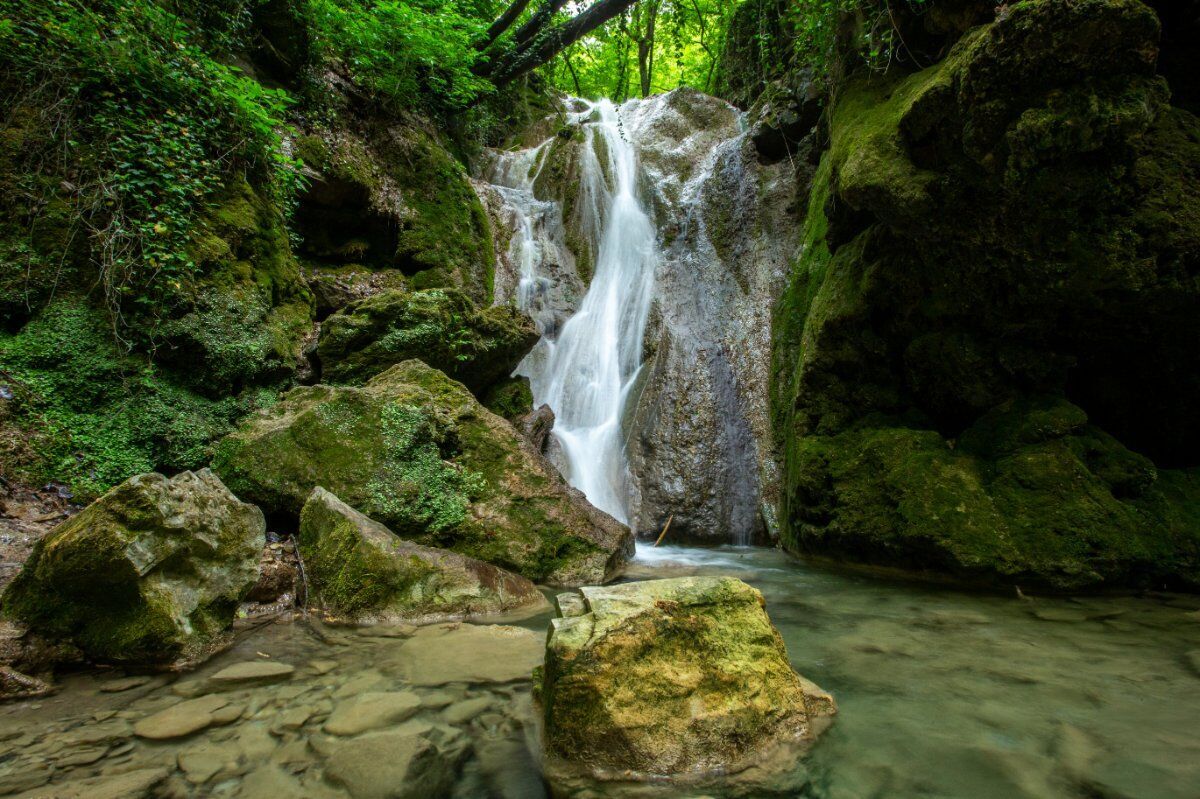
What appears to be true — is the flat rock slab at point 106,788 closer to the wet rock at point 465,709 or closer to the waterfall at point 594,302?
the wet rock at point 465,709

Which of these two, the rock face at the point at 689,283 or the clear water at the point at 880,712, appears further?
the rock face at the point at 689,283

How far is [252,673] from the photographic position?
2.78 metres

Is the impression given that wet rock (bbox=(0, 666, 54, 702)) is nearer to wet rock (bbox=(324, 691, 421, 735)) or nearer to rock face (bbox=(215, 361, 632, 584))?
wet rock (bbox=(324, 691, 421, 735))

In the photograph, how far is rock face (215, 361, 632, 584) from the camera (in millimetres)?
4551

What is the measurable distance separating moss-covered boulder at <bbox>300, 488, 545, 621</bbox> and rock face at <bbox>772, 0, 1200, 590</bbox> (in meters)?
3.36

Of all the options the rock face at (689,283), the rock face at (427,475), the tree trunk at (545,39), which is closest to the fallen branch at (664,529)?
the rock face at (689,283)

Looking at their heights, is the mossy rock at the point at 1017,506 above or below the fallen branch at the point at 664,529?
above

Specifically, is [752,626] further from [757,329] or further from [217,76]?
[217,76]

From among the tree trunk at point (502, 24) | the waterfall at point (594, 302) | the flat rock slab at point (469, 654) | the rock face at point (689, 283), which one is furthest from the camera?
the tree trunk at point (502, 24)

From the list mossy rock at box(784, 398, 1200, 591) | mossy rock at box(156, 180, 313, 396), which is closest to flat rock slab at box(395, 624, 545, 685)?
mossy rock at box(784, 398, 1200, 591)

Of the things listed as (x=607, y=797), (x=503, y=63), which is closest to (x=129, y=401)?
(x=607, y=797)

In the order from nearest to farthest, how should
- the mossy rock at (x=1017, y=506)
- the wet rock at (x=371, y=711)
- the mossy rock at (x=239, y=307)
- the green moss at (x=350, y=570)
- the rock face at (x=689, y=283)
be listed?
1. the wet rock at (x=371, y=711)
2. the green moss at (x=350, y=570)
3. the mossy rock at (x=1017, y=506)
4. the mossy rock at (x=239, y=307)
5. the rock face at (x=689, y=283)

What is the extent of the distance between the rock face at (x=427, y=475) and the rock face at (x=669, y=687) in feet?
8.36

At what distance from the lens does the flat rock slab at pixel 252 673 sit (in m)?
2.68
